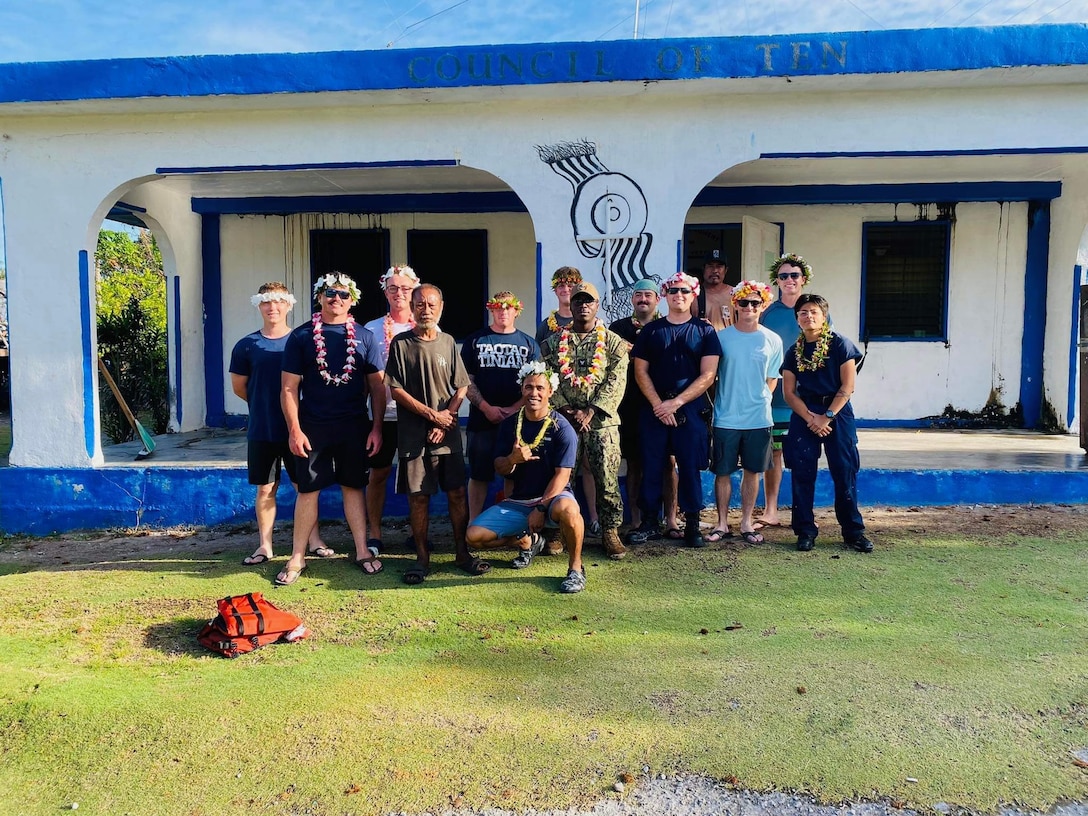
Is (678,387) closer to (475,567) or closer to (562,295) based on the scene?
(562,295)

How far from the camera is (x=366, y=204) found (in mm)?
8719

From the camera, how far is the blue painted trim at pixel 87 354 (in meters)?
5.93

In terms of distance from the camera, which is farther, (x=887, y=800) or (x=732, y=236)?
(x=732, y=236)

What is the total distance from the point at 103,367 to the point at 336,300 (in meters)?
4.59

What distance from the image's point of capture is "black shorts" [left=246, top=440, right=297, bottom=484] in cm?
479

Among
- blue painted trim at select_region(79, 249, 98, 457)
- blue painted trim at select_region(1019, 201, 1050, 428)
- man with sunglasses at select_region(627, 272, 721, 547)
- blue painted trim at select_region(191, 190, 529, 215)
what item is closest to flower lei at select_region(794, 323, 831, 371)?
man with sunglasses at select_region(627, 272, 721, 547)

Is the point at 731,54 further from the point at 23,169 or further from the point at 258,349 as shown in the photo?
the point at 23,169

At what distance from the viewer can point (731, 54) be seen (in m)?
5.25

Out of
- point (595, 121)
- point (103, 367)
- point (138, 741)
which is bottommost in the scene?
point (138, 741)

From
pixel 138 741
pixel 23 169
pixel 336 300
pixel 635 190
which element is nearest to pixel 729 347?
pixel 635 190

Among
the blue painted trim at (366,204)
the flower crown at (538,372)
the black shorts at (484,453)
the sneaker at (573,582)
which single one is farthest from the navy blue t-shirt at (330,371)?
the blue painted trim at (366,204)

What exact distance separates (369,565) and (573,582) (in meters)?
1.30

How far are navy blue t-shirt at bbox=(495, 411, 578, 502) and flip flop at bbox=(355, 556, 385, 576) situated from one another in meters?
0.98

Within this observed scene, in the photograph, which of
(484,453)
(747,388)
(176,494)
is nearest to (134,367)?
(176,494)
